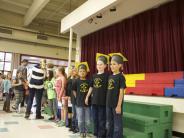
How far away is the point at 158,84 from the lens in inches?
145

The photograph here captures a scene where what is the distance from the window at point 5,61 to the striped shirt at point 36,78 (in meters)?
5.22

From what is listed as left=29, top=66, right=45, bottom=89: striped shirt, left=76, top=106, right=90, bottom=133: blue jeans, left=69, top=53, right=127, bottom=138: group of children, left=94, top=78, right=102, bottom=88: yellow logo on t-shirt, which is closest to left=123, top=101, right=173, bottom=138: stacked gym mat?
left=69, top=53, right=127, bottom=138: group of children

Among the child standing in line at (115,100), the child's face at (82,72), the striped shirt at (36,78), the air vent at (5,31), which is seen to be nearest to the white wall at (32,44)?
the air vent at (5,31)

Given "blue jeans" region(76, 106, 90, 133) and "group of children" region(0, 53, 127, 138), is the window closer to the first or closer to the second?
"group of children" region(0, 53, 127, 138)

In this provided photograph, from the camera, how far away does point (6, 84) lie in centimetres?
502

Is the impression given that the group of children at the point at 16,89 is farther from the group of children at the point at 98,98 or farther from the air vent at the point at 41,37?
the air vent at the point at 41,37

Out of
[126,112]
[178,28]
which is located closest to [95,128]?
[126,112]

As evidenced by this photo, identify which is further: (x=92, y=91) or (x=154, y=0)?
(x=154, y=0)

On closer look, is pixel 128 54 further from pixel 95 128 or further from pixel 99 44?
pixel 95 128

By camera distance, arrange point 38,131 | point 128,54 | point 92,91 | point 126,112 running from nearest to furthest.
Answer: point 92,91 → point 38,131 → point 126,112 → point 128,54

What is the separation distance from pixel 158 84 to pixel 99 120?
162 centimetres

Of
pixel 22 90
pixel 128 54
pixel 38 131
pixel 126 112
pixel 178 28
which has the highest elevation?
pixel 178 28

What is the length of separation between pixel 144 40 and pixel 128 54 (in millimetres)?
580

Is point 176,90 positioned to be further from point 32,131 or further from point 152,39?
point 32,131
